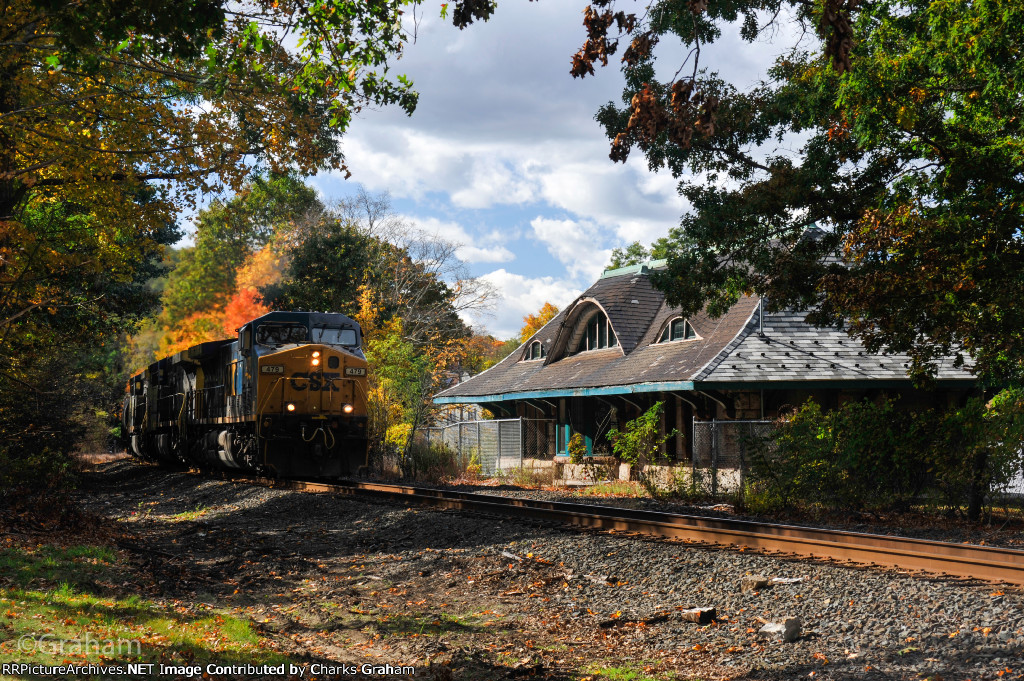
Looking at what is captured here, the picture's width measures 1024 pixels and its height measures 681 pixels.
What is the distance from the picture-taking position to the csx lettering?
18906mm

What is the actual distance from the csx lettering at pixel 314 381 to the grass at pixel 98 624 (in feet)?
31.0

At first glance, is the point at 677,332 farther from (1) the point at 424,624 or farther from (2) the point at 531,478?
(1) the point at 424,624

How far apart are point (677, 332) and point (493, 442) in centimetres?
721

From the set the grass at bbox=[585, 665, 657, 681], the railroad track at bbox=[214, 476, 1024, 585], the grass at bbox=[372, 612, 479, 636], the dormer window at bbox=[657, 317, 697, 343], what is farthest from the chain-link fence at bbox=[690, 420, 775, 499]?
the grass at bbox=[585, 665, 657, 681]

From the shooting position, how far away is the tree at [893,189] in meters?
13.7

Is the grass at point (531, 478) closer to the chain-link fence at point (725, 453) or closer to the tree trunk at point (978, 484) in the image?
the chain-link fence at point (725, 453)

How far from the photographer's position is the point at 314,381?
19141mm

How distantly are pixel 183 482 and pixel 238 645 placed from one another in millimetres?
17887

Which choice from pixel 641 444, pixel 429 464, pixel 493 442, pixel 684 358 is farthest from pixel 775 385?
pixel 493 442

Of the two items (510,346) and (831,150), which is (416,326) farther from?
(510,346)

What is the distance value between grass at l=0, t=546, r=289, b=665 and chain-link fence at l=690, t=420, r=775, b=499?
11.6 m

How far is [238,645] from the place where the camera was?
661 cm

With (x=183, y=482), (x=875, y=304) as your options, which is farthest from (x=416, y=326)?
(x=875, y=304)

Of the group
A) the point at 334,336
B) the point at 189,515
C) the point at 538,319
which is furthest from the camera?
the point at 538,319
